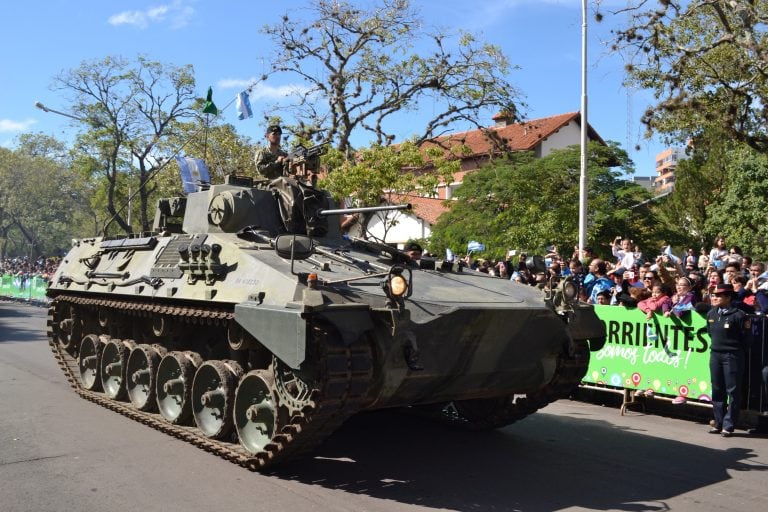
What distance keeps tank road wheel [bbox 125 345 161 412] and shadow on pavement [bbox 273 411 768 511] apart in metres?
2.27

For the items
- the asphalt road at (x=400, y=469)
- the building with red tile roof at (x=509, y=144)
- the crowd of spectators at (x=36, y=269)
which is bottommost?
the asphalt road at (x=400, y=469)

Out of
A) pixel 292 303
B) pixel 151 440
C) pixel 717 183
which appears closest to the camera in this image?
pixel 292 303

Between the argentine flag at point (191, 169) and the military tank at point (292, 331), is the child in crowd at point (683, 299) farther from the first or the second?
the argentine flag at point (191, 169)

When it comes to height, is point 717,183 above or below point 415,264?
above

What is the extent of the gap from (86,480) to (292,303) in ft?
7.54

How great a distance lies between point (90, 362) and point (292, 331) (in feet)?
18.5

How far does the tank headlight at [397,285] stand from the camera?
620 cm

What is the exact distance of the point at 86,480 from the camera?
6.41 m

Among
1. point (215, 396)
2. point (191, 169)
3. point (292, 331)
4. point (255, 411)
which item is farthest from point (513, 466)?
point (191, 169)

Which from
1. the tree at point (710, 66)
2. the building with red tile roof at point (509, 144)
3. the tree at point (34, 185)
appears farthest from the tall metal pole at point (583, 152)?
the tree at point (34, 185)

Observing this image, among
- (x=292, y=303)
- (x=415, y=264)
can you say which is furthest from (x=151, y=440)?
(x=415, y=264)

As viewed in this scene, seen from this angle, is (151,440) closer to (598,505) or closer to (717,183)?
(598,505)

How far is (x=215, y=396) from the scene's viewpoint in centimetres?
764

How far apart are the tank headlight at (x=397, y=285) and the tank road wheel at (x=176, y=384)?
282cm
